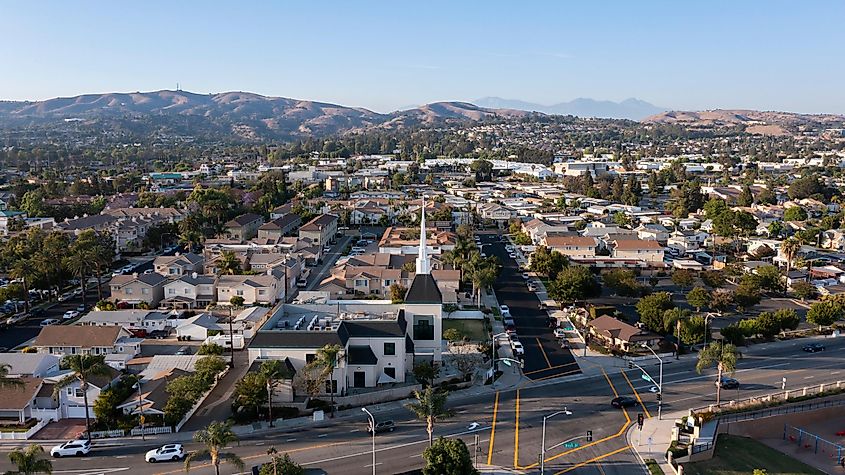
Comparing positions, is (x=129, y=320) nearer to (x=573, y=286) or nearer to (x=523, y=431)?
(x=523, y=431)

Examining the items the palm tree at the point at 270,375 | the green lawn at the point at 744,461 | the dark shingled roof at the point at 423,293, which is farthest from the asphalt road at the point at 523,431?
the dark shingled roof at the point at 423,293

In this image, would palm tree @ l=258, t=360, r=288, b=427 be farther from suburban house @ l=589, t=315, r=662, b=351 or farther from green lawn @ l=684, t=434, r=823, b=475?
suburban house @ l=589, t=315, r=662, b=351

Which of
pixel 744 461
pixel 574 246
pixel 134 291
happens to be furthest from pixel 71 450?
pixel 574 246

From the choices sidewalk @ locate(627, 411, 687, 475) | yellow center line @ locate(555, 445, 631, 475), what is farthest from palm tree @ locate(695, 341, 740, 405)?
yellow center line @ locate(555, 445, 631, 475)

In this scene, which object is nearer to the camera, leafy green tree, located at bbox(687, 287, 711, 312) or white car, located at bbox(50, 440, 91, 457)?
white car, located at bbox(50, 440, 91, 457)

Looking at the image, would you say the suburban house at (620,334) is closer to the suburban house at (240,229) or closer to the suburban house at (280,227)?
the suburban house at (280,227)

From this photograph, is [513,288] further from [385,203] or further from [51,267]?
[385,203]
